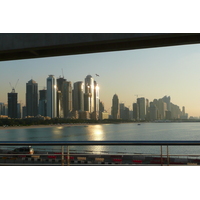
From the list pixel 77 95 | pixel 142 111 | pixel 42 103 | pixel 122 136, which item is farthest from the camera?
pixel 122 136

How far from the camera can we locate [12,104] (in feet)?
56.5

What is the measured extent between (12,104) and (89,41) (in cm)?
1626

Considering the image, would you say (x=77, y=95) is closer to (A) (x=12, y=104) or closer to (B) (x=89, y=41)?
(A) (x=12, y=104)

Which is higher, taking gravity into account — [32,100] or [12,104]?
[32,100]

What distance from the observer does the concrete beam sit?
7.43 feet

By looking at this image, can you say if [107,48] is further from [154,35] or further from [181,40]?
[181,40]

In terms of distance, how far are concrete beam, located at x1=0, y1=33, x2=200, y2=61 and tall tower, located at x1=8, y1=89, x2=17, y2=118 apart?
13733 millimetres

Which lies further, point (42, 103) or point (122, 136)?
point (122, 136)

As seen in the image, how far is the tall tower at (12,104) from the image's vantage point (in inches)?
628

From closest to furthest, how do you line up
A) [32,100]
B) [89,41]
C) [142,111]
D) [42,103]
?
[89,41], [32,100], [42,103], [142,111]

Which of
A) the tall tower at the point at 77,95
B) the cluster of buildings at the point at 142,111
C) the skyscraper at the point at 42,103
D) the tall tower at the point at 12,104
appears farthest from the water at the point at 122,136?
the tall tower at the point at 12,104

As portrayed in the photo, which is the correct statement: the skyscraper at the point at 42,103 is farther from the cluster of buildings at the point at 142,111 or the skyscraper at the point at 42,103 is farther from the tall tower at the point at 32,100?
the cluster of buildings at the point at 142,111

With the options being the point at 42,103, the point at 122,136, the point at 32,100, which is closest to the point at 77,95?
the point at 42,103

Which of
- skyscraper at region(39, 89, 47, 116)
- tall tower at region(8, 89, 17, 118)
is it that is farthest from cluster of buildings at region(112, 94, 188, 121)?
tall tower at region(8, 89, 17, 118)
